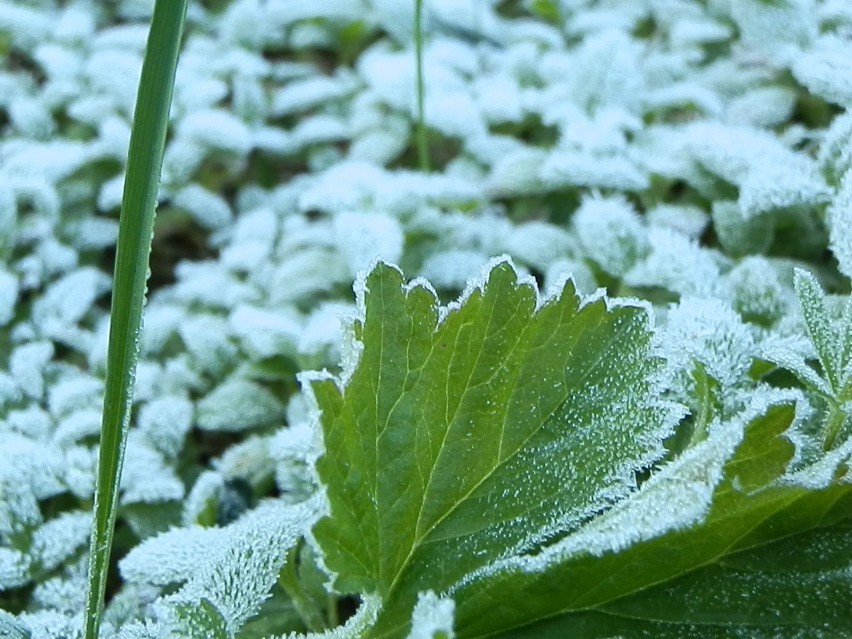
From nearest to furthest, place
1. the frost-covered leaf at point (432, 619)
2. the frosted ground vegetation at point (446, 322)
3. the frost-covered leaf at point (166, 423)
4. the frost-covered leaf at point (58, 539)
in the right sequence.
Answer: the frost-covered leaf at point (432, 619), the frosted ground vegetation at point (446, 322), the frost-covered leaf at point (58, 539), the frost-covered leaf at point (166, 423)

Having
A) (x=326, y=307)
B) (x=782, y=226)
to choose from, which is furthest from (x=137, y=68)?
(x=782, y=226)

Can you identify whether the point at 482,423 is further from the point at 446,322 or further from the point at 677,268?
the point at 677,268

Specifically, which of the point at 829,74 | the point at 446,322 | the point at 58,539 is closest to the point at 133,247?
the point at 446,322

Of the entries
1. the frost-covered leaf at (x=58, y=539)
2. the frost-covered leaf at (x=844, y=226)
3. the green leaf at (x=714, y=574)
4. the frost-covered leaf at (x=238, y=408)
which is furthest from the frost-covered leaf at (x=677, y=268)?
the frost-covered leaf at (x=58, y=539)

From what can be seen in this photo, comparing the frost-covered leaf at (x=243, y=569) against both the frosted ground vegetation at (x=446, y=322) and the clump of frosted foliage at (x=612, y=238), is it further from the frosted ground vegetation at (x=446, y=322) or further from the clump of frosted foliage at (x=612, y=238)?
the clump of frosted foliage at (x=612, y=238)

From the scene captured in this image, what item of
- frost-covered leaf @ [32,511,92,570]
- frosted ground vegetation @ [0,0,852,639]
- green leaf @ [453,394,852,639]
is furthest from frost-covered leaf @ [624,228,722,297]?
frost-covered leaf @ [32,511,92,570]

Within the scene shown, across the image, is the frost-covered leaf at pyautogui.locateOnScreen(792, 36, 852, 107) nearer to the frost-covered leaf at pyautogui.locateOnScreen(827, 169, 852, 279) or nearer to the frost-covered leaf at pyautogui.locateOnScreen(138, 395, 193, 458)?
the frost-covered leaf at pyautogui.locateOnScreen(827, 169, 852, 279)
